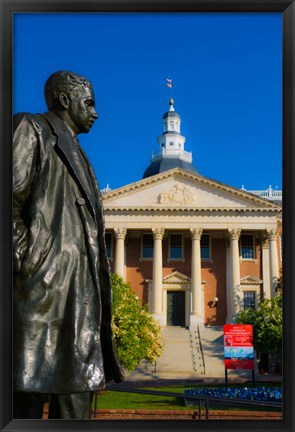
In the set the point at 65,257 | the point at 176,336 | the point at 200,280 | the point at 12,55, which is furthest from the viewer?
the point at 200,280

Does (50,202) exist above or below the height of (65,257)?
above

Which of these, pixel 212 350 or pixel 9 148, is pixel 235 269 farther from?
pixel 9 148

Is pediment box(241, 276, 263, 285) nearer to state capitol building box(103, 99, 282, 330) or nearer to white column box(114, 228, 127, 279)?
state capitol building box(103, 99, 282, 330)

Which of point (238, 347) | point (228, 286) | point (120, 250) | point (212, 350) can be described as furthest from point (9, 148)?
point (228, 286)

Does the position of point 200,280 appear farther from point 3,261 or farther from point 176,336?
point 3,261

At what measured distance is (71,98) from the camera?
3.65 meters

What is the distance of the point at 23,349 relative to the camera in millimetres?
2996

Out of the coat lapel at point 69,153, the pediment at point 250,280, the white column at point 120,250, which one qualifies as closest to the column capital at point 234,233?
the pediment at point 250,280

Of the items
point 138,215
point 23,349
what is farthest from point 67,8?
point 138,215

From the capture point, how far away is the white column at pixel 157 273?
54.8 metres

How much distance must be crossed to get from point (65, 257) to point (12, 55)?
3.43 feet

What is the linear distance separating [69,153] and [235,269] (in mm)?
53684

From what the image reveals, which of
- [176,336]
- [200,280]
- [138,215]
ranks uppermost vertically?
[138,215]

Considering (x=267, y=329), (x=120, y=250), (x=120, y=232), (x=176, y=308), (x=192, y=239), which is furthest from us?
(x=176, y=308)
